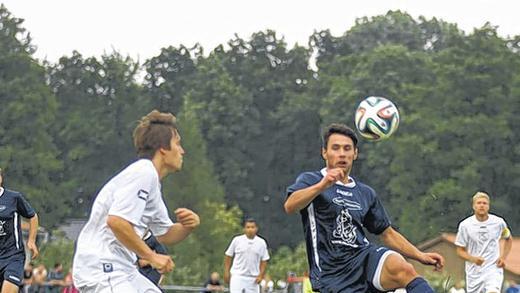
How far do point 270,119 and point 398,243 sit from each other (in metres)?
77.5

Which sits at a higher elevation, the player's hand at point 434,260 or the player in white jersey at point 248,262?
the player's hand at point 434,260

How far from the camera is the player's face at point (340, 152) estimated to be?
9.79 meters

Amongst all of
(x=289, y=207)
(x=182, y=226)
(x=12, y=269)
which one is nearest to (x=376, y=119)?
(x=12, y=269)

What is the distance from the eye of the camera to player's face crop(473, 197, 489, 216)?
56.1 ft

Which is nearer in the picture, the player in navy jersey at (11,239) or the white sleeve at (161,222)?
the white sleeve at (161,222)

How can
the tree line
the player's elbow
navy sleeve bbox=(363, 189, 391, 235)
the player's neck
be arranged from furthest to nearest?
the tree line → the player's neck → navy sleeve bbox=(363, 189, 391, 235) → the player's elbow

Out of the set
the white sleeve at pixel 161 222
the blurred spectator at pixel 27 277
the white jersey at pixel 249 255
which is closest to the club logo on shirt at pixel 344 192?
the white sleeve at pixel 161 222

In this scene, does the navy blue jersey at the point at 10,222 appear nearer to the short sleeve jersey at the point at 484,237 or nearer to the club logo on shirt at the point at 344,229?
the club logo on shirt at the point at 344,229

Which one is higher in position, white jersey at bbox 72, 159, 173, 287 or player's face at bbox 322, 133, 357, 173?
player's face at bbox 322, 133, 357, 173

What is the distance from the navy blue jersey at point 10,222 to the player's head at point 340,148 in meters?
5.63

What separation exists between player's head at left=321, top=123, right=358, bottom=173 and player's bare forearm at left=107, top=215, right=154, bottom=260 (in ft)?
8.52

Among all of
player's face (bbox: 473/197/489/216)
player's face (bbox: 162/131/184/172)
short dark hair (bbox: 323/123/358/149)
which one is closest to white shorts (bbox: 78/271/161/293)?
player's face (bbox: 162/131/184/172)

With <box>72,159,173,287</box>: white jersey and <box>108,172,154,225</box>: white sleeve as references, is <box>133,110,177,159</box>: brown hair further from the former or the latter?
<box>108,172,154,225</box>: white sleeve

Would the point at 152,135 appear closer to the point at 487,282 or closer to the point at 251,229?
the point at 487,282
